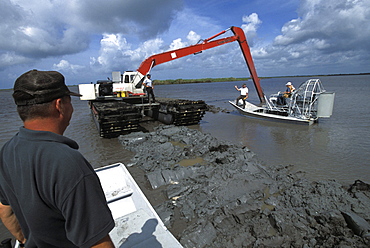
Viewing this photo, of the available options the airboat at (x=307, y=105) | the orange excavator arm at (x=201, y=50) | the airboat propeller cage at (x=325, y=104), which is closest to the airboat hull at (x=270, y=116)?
the airboat at (x=307, y=105)

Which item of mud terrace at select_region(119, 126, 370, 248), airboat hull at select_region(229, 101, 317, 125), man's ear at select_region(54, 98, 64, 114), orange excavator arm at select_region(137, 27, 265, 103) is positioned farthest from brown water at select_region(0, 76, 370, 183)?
man's ear at select_region(54, 98, 64, 114)

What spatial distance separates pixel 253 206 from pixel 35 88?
3.77m

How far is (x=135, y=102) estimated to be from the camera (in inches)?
484

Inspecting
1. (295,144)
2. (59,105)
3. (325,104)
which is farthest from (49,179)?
(325,104)

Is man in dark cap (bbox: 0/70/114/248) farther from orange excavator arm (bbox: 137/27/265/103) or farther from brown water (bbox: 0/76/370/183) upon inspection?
orange excavator arm (bbox: 137/27/265/103)

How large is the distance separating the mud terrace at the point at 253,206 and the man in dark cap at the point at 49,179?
2.45 metres

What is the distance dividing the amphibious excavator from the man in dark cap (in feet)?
24.3

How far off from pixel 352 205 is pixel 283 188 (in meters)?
1.19

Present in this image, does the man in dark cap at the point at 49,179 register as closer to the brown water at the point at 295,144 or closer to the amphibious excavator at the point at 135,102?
the brown water at the point at 295,144

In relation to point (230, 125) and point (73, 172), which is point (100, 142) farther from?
point (73, 172)

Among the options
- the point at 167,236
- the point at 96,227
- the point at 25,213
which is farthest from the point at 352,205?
the point at 25,213

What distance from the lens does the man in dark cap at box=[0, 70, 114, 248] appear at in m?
1.03

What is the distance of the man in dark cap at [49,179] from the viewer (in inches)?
40.4

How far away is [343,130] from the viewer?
392 inches
